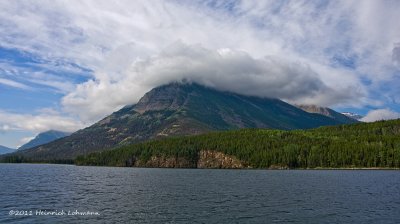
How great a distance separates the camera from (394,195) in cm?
10081

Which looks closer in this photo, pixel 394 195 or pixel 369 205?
pixel 369 205

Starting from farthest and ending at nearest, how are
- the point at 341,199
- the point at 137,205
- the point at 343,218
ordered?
the point at 341,199
the point at 137,205
the point at 343,218

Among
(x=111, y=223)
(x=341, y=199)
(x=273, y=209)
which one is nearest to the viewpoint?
(x=111, y=223)

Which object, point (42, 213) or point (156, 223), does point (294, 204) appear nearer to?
point (156, 223)

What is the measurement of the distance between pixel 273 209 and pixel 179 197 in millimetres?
29234

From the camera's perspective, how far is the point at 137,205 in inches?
3273

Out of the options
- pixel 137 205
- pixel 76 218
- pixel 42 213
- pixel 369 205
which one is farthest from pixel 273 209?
pixel 42 213

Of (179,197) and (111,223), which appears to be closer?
(111,223)

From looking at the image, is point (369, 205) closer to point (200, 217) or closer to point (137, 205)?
point (200, 217)

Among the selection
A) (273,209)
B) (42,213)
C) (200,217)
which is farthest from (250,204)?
(42,213)

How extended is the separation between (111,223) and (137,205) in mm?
20440

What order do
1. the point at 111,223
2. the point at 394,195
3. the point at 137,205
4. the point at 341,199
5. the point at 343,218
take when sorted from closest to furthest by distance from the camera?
the point at 111,223, the point at 343,218, the point at 137,205, the point at 341,199, the point at 394,195

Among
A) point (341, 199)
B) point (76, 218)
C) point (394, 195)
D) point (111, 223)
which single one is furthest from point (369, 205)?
point (76, 218)

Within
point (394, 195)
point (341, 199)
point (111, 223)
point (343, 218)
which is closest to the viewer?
point (111, 223)
